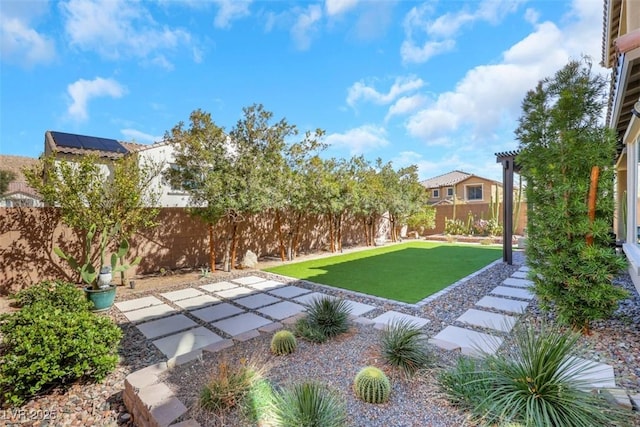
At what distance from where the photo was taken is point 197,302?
238 inches

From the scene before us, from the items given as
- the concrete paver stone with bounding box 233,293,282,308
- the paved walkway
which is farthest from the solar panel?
the concrete paver stone with bounding box 233,293,282,308

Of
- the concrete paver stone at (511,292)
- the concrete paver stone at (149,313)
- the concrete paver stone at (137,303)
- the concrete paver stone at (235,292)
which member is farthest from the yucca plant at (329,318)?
the concrete paver stone at (511,292)

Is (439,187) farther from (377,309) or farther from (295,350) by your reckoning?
(295,350)

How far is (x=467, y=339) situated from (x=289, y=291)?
3.92 m

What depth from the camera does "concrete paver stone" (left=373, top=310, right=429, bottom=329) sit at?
467 centimetres

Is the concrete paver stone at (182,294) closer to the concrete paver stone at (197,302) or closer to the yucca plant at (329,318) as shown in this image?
the concrete paver stone at (197,302)

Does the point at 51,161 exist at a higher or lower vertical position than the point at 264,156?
lower

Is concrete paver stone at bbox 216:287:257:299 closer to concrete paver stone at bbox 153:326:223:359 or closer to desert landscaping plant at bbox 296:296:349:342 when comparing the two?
concrete paver stone at bbox 153:326:223:359

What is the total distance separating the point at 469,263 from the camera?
10.1 metres

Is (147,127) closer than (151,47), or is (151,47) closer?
(151,47)

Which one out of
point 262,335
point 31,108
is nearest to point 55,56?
point 31,108

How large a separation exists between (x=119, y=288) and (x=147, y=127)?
30.8 ft

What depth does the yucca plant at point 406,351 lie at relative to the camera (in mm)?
3053

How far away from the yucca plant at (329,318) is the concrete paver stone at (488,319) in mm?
2089
